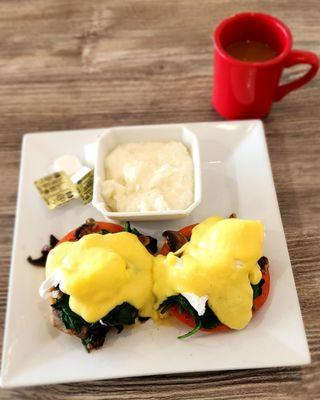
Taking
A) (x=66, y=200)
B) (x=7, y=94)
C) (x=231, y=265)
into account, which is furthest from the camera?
(x=7, y=94)

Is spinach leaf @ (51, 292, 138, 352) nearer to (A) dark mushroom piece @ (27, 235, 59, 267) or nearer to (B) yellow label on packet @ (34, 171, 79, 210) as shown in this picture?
(A) dark mushroom piece @ (27, 235, 59, 267)

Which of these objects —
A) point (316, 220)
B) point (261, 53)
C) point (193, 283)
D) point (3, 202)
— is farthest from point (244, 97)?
point (3, 202)

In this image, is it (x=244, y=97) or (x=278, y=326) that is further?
(x=244, y=97)

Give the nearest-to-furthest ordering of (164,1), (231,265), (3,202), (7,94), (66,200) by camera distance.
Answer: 1. (231,265)
2. (66,200)
3. (3,202)
4. (7,94)
5. (164,1)

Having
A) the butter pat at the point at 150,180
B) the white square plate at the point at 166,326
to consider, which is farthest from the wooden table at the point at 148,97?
the butter pat at the point at 150,180

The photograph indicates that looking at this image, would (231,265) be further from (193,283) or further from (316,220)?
(316,220)

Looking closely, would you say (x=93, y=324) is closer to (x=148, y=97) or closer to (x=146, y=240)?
(x=146, y=240)
